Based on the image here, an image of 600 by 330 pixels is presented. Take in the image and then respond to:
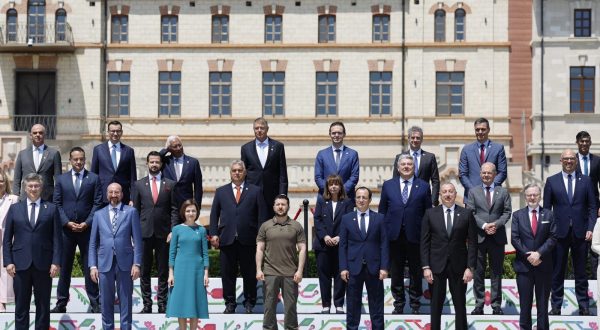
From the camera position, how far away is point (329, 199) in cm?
1816

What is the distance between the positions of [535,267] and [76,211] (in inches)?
283

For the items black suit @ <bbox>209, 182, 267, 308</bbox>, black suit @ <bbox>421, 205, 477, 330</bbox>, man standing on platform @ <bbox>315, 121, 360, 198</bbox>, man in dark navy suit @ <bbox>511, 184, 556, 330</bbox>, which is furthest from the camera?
man standing on platform @ <bbox>315, 121, 360, 198</bbox>

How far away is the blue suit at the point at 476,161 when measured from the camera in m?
18.9

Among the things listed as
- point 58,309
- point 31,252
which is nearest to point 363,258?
point 31,252

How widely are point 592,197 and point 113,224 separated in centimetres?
751

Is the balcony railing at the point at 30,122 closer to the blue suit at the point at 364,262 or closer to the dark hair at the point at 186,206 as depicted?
the dark hair at the point at 186,206

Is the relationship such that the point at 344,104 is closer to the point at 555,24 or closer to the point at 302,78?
the point at 302,78

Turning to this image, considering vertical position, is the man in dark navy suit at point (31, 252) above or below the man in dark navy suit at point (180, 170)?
below

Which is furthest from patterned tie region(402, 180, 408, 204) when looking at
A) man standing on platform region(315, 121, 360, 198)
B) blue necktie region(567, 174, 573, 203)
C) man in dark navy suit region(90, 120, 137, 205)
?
man in dark navy suit region(90, 120, 137, 205)

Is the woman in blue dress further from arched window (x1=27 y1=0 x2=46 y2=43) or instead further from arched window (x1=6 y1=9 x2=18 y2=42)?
arched window (x1=6 y1=9 x2=18 y2=42)

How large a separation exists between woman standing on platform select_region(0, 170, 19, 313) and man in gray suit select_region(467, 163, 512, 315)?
720cm

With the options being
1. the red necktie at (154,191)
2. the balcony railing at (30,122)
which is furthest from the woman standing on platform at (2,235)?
the balcony railing at (30,122)

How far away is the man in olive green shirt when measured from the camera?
17016mm

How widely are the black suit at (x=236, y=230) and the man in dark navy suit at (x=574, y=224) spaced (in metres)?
4.62
